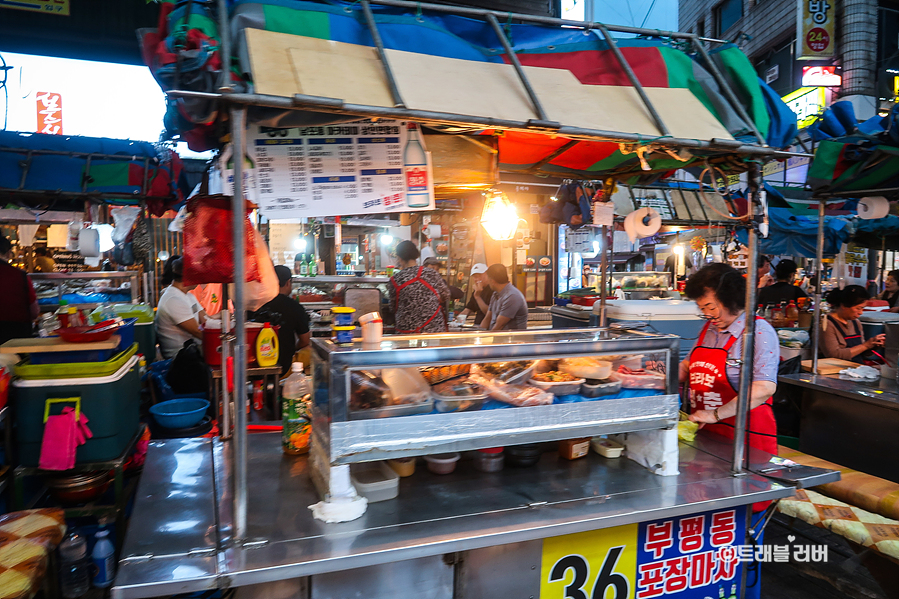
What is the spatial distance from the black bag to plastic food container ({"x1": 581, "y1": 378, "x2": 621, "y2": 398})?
11.9ft

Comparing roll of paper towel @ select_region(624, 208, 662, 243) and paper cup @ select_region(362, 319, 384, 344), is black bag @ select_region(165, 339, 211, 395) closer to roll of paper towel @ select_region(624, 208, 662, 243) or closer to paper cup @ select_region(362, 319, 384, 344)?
paper cup @ select_region(362, 319, 384, 344)

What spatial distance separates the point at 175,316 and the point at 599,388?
14.8ft

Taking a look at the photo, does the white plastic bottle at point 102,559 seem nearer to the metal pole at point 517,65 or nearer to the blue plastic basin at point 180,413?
the blue plastic basin at point 180,413

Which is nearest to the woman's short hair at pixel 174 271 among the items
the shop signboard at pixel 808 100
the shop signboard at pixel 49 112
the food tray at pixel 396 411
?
the food tray at pixel 396 411

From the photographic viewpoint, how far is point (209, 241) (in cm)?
230

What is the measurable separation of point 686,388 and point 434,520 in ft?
9.06

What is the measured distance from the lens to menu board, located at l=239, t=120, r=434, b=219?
2.26 metres

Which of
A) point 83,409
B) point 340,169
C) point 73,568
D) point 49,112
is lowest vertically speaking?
point 73,568

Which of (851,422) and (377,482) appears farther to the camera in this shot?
(851,422)

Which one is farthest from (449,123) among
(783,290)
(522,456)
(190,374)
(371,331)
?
(783,290)

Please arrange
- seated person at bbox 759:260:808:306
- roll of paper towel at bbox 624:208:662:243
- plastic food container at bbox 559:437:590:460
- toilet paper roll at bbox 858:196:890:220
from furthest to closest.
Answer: seated person at bbox 759:260:808:306
toilet paper roll at bbox 858:196:890:220
roll of paper towel at bbox 624:208:662:243
plastic food container at bbox 559:437:590:460

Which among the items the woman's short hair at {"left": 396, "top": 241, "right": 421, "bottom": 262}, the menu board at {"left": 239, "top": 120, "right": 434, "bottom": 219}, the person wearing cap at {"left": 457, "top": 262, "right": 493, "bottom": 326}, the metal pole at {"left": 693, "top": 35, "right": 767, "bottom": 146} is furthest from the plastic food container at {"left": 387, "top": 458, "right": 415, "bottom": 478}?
the person wearing cap at {"left": 457, "top": 262, "right": 493, "bottom": 326}

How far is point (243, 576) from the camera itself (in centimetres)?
175

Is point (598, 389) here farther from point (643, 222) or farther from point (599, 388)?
point (643, 222)
